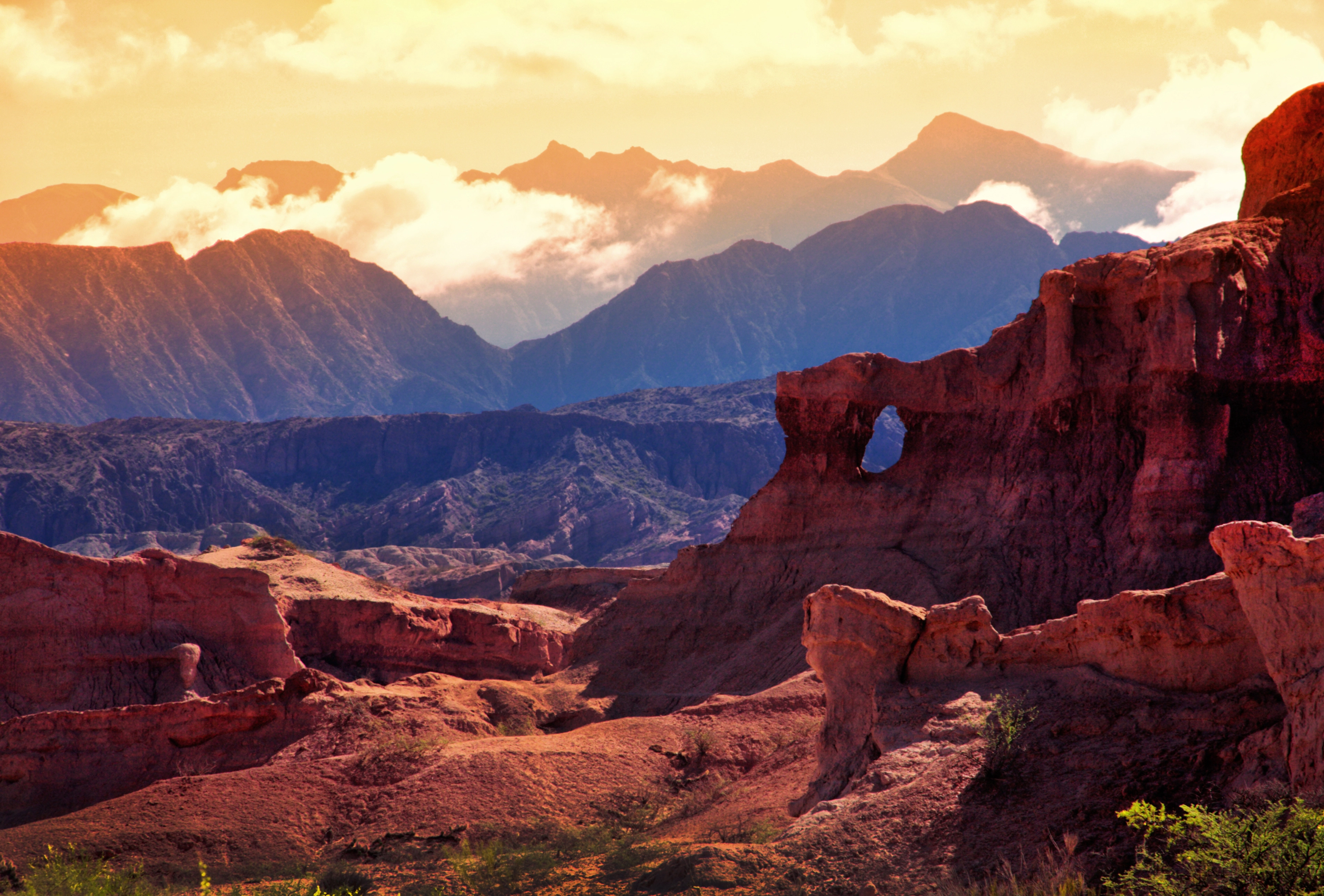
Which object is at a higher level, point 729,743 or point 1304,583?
point 1304,583

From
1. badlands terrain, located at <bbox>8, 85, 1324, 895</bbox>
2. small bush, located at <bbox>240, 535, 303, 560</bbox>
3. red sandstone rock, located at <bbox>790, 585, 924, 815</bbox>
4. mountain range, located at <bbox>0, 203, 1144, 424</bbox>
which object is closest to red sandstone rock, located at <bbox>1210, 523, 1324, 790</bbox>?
badlands terrain, located at <bbox>8, 85, 1324, 895</bbox>

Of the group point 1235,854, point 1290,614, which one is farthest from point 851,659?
point 1235,854

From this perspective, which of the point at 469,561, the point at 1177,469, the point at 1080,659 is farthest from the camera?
the point at 469,561

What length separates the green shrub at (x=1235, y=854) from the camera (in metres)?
10.6

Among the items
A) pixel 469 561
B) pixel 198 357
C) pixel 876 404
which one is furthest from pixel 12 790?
pixel 198 357

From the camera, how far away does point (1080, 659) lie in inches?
639

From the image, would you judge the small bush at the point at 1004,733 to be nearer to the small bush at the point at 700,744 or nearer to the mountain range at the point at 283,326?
the small bush at the point at 700,744

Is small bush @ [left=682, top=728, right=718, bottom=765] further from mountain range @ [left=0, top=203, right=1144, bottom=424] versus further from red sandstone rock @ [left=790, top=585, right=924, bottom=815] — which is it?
mountain range @ [left=0, top=203, right=1144, bottom=424]

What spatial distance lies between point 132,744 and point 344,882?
7998mm

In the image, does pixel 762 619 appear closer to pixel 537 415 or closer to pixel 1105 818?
pixel 1105 818

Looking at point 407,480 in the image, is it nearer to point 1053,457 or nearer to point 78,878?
point 1053,457

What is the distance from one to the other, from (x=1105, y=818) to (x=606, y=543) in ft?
367

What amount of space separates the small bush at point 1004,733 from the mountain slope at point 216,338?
15239 cm

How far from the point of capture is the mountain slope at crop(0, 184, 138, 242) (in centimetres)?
19425
